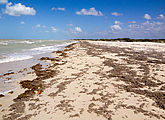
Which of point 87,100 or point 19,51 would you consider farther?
point 19,51

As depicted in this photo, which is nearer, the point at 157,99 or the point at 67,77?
the point at 157,99

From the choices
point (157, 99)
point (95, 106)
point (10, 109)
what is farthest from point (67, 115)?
point (157, 99)

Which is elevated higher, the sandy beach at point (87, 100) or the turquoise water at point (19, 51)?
the turquoise water at point (19, 51)

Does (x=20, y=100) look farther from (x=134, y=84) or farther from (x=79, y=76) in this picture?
(x=134, y=84)

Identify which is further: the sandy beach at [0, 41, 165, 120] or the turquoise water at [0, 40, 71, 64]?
the turquoise water at [0, 40, 71, 64]

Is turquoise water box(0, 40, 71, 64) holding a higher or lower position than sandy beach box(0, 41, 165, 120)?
higher

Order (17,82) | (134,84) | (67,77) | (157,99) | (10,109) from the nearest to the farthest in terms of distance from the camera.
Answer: (10,109), (157,99), (134,84), (17,82), (67,77)

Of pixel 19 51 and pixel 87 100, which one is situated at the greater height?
pixel 19 51

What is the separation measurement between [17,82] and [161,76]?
7348 millimetres

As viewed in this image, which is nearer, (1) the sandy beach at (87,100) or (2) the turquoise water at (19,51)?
(1) the sandy beach at (87,100)

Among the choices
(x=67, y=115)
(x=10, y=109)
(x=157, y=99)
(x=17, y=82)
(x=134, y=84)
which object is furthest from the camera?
(x=17, y=82)

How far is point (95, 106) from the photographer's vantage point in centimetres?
364

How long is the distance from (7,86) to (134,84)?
5.69 m

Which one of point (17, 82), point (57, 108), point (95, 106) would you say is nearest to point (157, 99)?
point (95, 106)
